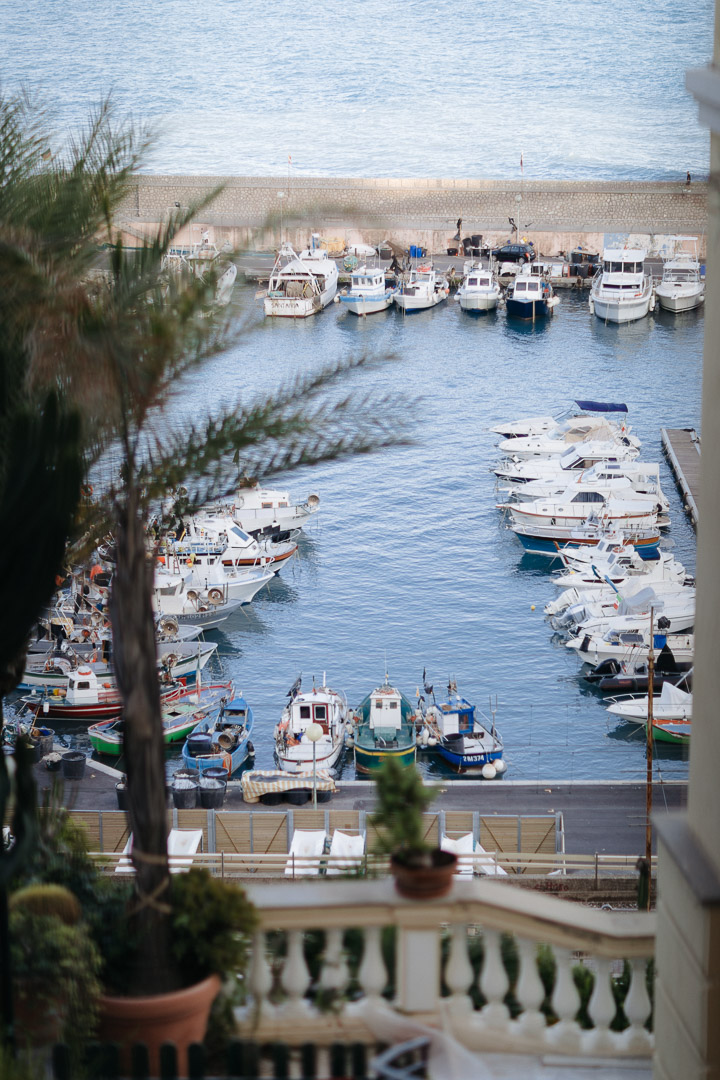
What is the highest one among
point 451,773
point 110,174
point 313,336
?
point 110,174

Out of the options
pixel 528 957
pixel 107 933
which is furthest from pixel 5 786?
pixel 528 957

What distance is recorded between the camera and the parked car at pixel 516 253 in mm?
70562

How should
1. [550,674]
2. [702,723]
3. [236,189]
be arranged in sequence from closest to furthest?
[702,723], [550,674], [236,189]

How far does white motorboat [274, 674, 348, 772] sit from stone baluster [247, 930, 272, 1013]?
69.5ft

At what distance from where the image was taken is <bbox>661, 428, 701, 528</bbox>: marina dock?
141 feet

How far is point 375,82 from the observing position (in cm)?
16000

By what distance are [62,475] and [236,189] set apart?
73.2 meters

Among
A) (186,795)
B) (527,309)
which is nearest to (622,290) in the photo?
(527,309)

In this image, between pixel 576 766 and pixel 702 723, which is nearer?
pixel 702 723

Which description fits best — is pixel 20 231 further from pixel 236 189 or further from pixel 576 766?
pixel 236 189

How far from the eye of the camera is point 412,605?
35750 mm

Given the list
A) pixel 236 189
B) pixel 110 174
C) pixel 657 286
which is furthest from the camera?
pixel 236 189

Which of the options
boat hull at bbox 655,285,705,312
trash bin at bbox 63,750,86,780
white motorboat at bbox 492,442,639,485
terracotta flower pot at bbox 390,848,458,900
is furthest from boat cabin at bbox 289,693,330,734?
boat hull at bbox 655,285,705,312

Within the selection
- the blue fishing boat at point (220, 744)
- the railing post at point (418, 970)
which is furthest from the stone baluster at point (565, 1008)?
the blue fishing boat at point (220, 744)
